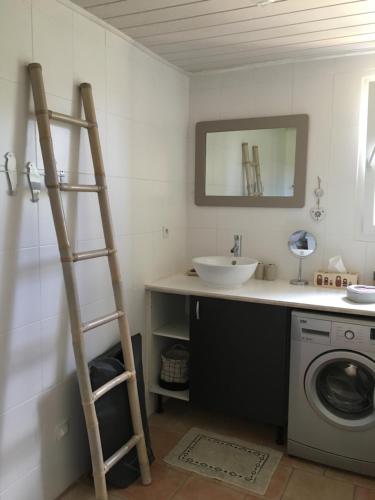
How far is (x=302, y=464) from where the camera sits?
232cm

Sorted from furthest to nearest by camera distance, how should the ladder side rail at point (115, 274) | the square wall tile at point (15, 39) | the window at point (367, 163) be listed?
the window at point (367, 163) < the ladder side rail at point (115, 274) < the square wall tile at point (15, 39)

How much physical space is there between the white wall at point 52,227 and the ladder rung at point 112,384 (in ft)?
0.76

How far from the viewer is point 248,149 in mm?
2873

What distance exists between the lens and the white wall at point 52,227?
1.69 meters

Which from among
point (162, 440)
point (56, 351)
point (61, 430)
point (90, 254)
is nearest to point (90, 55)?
point (90, 254)

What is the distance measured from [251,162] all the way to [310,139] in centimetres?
40

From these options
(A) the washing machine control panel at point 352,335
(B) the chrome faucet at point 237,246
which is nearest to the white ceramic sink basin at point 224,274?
(B) the chrome faucet at point 237,246

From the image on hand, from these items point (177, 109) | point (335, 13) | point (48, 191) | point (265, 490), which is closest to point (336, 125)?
point (335, 13)

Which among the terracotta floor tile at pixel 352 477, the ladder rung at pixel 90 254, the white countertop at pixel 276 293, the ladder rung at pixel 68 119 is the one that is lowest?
the terracotta floor tile at pixel 352 477

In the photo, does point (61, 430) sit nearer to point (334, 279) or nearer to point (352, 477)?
point (352, 477)

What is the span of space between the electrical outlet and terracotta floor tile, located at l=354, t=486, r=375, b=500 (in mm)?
1415

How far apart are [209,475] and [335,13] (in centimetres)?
232

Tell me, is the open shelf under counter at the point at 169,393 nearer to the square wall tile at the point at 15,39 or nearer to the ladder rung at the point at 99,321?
the ladder rung at the point at 99,321

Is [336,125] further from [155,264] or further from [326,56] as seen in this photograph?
[155,264]
